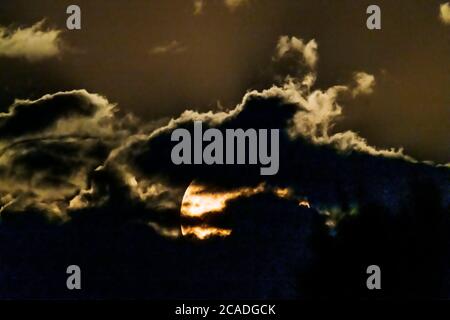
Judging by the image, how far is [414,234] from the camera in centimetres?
464

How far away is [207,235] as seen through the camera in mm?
4645

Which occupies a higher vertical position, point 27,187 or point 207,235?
point 27,187

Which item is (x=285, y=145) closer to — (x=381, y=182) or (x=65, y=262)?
(x=381, y=182)

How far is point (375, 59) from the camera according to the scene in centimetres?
469

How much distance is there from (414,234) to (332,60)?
1279 mm

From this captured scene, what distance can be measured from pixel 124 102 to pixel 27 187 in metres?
0.86

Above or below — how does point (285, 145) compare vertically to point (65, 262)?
above

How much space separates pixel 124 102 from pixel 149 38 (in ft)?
1.50
